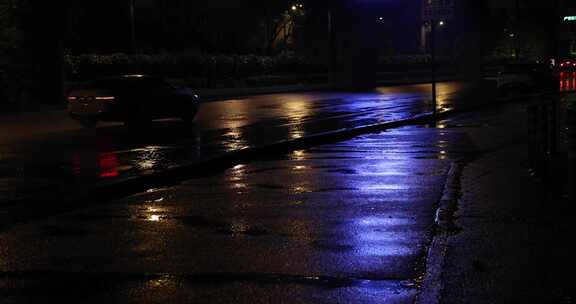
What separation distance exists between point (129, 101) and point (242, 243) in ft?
60.3

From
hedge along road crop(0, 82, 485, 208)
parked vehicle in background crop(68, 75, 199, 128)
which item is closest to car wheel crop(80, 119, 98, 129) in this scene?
parked vehicle in background crop(68, 75, 199, 128)

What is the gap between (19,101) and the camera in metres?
41.1

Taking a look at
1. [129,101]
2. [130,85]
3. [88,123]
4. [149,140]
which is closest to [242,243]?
[149,140]

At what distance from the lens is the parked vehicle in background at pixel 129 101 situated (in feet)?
88.8

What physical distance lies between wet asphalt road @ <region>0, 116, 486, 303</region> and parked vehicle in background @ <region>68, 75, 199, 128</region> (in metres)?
12.4

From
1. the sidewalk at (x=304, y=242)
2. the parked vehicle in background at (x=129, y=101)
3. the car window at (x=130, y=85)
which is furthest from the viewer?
the car window at (x=130, y=85)

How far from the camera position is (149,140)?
22.3 m

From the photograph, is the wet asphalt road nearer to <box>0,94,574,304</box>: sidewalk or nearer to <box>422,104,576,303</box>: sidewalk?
<box>0,94,574,304</box>: sidewalk

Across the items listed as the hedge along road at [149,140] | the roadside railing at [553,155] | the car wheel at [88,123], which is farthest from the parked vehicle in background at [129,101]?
the roadside railing at [553,155]

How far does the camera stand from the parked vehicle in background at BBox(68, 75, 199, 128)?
27078mm

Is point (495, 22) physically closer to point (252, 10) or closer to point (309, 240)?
point (252, 10)

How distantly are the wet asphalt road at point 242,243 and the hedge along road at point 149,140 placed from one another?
1.54 meters

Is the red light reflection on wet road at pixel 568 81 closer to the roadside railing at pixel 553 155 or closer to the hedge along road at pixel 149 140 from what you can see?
the hedge along road at pixel 149 140

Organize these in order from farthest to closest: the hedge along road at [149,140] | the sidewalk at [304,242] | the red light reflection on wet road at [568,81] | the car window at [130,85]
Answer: the red light reflection on wet road at [568,81] < the car window at [130,85] < the hedge along road at [149,140] < the sidewalk at [304,242]
